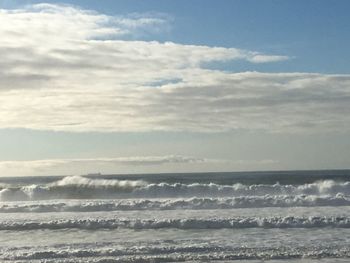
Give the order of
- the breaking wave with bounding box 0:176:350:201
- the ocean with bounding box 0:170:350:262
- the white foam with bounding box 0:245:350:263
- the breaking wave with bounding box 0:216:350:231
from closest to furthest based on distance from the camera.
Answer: the white foam with bounding box 0:245:350:263, the ocean with bounding box 0:170:350:262, the breaking wave with bounding box 0:216:350:231, the breaking wave with bounding box 0:176:350:201

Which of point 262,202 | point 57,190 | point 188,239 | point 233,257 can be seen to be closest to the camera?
point 233,257

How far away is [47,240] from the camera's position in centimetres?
1725

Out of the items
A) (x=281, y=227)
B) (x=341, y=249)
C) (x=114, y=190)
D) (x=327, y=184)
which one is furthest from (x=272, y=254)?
(x=114, y=190)

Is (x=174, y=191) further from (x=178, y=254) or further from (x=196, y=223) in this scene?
(x=178, y=254)

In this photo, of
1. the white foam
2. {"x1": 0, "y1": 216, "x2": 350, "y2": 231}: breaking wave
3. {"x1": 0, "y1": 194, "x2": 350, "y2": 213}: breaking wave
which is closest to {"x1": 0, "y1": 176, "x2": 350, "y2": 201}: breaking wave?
{"x1": 0, "y1": 194, "x2": 350, "y2": 213}: breaking wave

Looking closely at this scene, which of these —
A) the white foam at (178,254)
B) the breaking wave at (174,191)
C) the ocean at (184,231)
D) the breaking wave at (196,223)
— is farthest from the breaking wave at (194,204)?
the white foam at (178,254)

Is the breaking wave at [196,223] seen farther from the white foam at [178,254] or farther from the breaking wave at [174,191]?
the breaking wave at [174,191]

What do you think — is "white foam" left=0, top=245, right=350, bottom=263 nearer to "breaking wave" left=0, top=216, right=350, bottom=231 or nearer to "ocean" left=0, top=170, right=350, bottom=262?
"ocean" left=0, top=170, right=350, bottom=262

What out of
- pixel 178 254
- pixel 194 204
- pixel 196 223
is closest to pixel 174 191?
pixel 194 204

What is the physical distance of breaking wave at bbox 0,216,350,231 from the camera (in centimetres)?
1909

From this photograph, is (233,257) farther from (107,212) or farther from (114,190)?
(114,190)

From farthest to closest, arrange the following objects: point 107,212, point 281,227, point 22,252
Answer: point 107,212 → point 281,227 → point 22,252

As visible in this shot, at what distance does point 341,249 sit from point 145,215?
1032 cm

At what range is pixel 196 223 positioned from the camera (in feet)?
63.6
